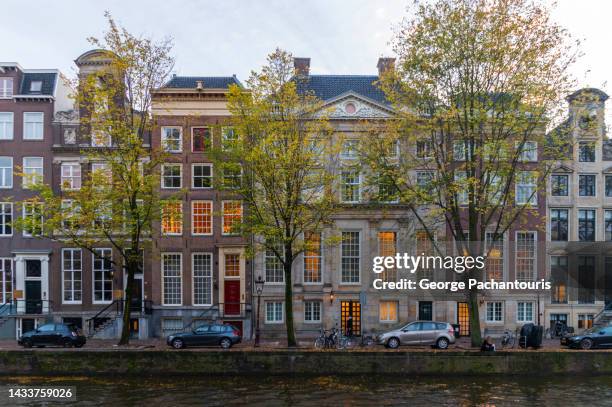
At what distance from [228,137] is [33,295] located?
18905 millimetres

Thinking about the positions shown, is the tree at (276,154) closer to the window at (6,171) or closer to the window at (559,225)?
the window at (6,171)

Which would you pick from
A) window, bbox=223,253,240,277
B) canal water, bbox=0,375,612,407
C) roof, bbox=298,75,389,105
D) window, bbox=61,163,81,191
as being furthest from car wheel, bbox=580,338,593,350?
window, bbox=61,163,81,191

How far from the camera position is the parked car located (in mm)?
25734

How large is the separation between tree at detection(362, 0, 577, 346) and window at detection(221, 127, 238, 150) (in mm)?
6916

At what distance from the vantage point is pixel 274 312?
107 feet

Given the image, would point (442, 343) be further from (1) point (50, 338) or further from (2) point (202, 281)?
(1) point (50, 338)

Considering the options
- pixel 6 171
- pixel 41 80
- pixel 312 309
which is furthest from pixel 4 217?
pixel 312 309

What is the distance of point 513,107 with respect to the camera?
74.9 ft

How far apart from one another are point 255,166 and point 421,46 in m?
10.2

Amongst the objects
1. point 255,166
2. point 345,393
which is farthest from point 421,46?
point 345,393

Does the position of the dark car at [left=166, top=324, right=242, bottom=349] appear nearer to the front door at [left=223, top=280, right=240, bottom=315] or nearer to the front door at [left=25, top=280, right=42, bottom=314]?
the front door at [left=223, top=280, right=240, bottom=315]

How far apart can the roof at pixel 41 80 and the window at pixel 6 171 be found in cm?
494

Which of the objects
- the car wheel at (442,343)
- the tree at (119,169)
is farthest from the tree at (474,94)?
the tree at (119,169)

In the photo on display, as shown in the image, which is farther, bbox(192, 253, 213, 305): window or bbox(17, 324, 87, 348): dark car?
bbox(192, 253, 213, 305): window
